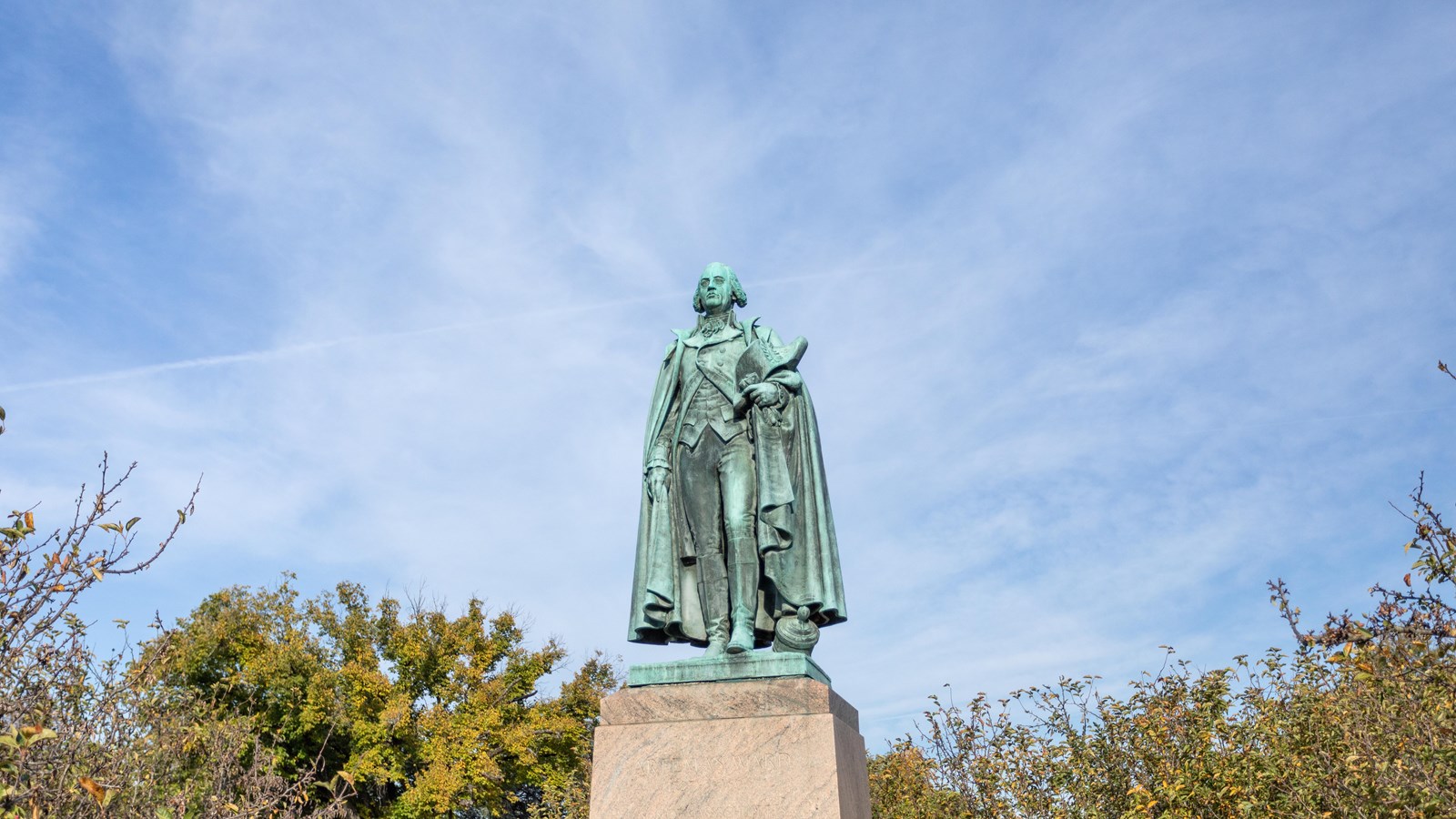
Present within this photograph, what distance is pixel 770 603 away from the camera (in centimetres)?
663

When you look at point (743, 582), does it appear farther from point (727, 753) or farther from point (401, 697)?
point (401, 697)

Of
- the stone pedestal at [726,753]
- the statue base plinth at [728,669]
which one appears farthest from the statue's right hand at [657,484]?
the stone pedestal at [726,753]

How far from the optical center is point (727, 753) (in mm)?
5652

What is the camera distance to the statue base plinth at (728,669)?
592cm

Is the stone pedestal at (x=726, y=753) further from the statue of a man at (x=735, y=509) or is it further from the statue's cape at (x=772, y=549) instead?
the statue's cape at (x=772, y=549)

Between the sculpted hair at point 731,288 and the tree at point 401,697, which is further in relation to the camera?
the tree at point 401,697

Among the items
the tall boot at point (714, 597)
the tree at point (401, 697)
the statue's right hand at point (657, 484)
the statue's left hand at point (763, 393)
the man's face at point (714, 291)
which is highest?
the tree at point (401, 697)

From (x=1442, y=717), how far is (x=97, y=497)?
24.1 feet

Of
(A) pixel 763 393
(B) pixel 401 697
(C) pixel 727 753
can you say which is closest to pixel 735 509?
(A) pixel 763 393

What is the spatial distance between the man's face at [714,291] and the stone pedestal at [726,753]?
2.48m

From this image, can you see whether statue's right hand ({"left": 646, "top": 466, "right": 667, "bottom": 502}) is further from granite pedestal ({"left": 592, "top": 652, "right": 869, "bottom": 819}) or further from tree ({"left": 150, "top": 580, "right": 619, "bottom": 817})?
tree ({"left": 150, "top": 580, "right": 619, "bottom": 817})

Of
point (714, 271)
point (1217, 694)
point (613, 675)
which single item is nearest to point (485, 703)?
point (613, 675)

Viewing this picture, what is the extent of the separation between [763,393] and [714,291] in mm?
905

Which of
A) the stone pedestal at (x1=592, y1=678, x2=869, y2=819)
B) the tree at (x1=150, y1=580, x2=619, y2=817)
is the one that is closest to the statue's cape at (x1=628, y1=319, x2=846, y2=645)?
the stone pedestal at (x1=592, y1=678, x2=869, y2=819)
